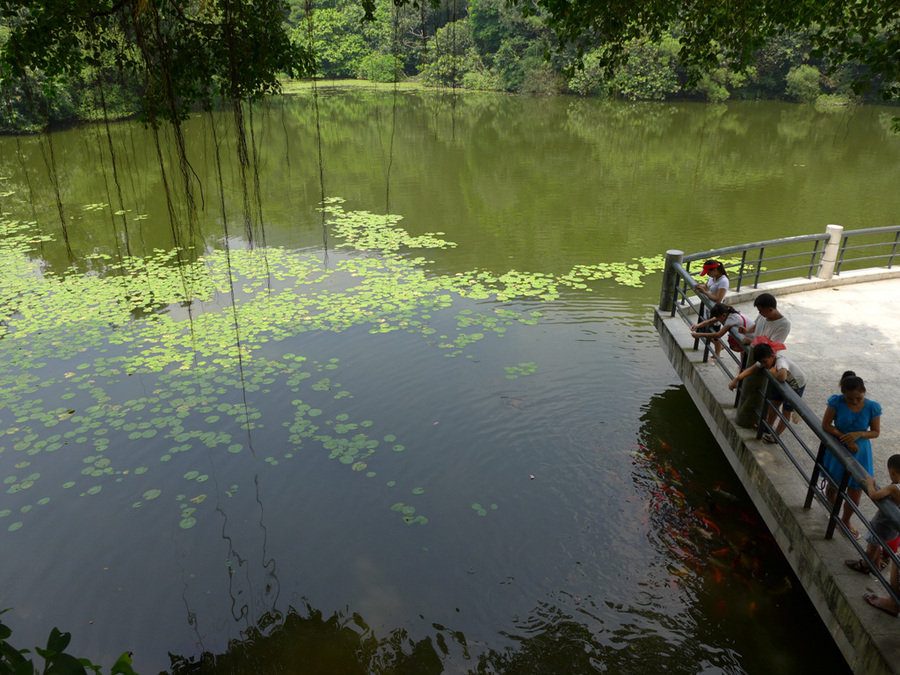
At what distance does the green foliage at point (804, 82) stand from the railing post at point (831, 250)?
39.7 m

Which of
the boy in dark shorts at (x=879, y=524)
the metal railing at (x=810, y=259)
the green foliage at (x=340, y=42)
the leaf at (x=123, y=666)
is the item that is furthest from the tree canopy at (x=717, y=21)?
the green foliage at (x=340, y=42)

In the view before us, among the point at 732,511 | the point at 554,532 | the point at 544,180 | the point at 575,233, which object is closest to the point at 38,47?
the point at 554,532

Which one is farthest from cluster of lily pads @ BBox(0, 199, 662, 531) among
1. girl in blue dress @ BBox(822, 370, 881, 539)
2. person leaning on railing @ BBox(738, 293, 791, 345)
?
girl in blue dress @ BBox(822, 370, 881, 539)

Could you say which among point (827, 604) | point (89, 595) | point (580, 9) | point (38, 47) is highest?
point (580, 9)

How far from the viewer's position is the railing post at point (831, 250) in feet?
28.9

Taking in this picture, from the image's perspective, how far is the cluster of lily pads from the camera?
6.96 m

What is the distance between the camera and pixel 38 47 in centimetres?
455

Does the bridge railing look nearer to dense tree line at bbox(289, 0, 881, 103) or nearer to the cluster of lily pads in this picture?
the cluster of lily pads

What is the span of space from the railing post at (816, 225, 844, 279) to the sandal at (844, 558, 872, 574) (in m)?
6.38

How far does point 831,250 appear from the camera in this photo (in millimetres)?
8859

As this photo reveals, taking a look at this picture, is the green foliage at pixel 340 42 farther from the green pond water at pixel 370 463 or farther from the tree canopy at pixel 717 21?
the tree canopy at pixel 717 21

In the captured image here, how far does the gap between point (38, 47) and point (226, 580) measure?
4.72 metres

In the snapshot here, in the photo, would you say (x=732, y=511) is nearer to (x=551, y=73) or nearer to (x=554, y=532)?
(x=554, y=532)

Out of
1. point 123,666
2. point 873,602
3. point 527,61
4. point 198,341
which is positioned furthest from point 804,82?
point 123,666
